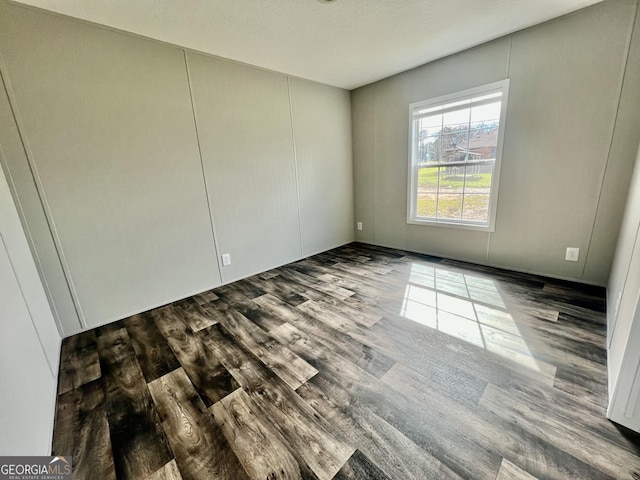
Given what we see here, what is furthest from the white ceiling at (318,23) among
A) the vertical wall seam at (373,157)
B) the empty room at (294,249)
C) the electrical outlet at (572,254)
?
the electrical outlet at (572,254)

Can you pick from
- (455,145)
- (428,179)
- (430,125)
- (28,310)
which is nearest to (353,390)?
(28,310)

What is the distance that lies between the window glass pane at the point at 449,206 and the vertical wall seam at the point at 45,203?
3958 mm

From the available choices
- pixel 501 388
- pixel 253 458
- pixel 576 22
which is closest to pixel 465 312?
pixel 501 388

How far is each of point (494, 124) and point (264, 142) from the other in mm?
2612

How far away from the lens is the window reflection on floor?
1.78m

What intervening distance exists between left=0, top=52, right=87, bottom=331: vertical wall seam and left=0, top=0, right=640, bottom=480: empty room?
14mm

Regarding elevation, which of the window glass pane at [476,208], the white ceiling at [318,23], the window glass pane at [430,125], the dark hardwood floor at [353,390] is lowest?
the dark hardwood floor at [353,390]

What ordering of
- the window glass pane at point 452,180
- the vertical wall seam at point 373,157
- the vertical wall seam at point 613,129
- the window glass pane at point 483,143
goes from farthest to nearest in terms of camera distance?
the vertical wall seam at point 373,157, the window glass pane at point 452,180, the window glass pane at point 483,143, the vertical wall seam at point 613,129

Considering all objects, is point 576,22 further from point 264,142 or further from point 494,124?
point 264,142

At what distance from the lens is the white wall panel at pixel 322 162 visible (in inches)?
137

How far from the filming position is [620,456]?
107 centimetres

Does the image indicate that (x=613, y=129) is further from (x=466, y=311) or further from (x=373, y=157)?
(x=373, y=157)

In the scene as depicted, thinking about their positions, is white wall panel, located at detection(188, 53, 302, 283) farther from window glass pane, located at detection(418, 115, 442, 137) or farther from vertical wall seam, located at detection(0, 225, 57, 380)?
window glass pane, located at detection(418, 115, 442, 137)

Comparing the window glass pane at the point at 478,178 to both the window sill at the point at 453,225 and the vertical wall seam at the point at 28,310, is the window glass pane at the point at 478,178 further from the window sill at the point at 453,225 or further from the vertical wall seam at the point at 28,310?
the vertical wall seam at the point at 28,310
